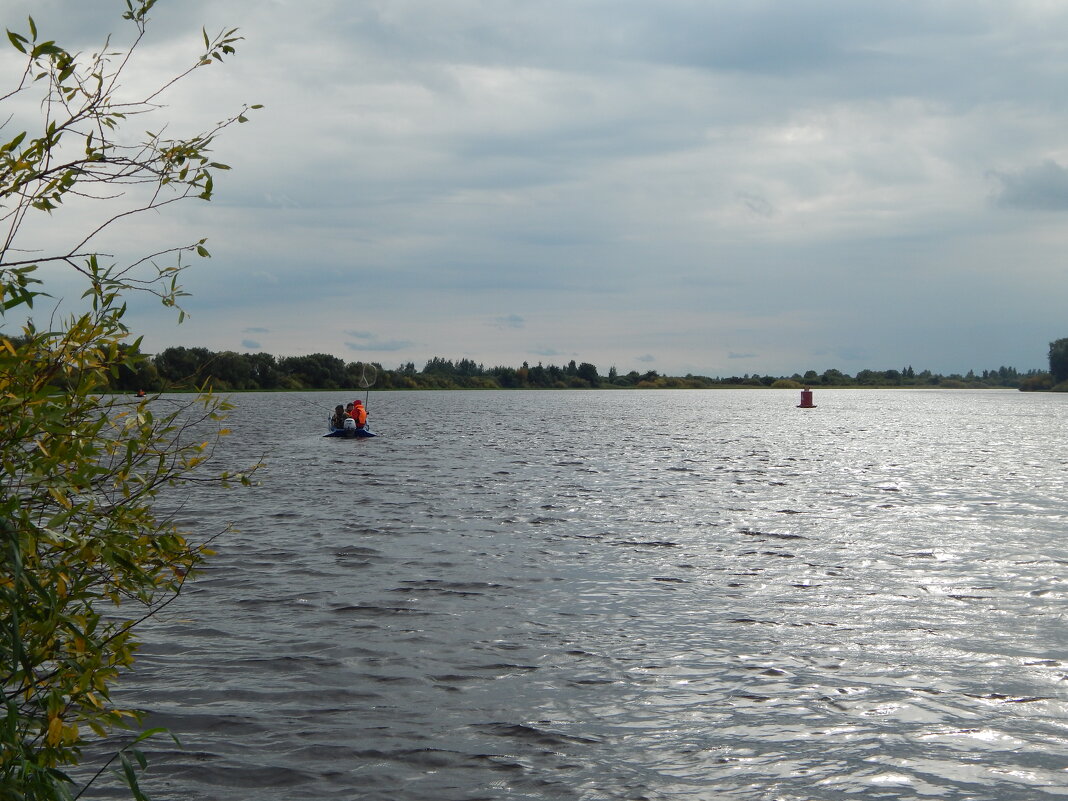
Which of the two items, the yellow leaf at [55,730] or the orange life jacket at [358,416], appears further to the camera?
the orange life jacket at [358,416]

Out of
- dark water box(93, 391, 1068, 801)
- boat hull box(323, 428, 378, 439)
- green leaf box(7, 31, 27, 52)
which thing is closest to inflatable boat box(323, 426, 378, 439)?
boat hull box(323, 428, 378, 439)

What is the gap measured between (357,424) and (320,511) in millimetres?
30776

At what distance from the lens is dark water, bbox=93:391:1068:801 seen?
929 cm

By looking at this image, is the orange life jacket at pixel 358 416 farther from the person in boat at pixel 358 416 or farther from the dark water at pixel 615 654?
the dark water at pixel 615 654

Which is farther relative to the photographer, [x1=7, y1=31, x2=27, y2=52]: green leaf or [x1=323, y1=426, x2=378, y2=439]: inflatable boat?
[x1=323, y1=426, x2=378, y2=439]: inflatable boat

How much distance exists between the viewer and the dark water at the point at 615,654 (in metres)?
9.29

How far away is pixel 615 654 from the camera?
13133 mm

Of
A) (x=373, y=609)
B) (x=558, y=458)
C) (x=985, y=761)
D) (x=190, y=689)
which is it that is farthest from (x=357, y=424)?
(x=985, y=761)

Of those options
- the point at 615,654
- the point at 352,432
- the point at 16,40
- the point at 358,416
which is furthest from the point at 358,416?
the point at 16,40

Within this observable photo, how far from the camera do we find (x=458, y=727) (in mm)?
10430

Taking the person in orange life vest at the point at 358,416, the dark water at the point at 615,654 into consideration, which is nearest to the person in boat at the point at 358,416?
the person in orange life vest at the point at 358,416

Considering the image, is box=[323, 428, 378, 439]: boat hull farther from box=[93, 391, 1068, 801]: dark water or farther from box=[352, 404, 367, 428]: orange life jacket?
box=[93, 391, 1068, 801]: dark water

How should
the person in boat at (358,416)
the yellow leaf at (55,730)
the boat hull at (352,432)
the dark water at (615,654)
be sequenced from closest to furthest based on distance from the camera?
the yellow leaf at (55,730), the dark water at (615,654), the boat hull at (352,432), the person in boat at (358,416)

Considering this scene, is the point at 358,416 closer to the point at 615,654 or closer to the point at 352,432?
the point at 352,432
